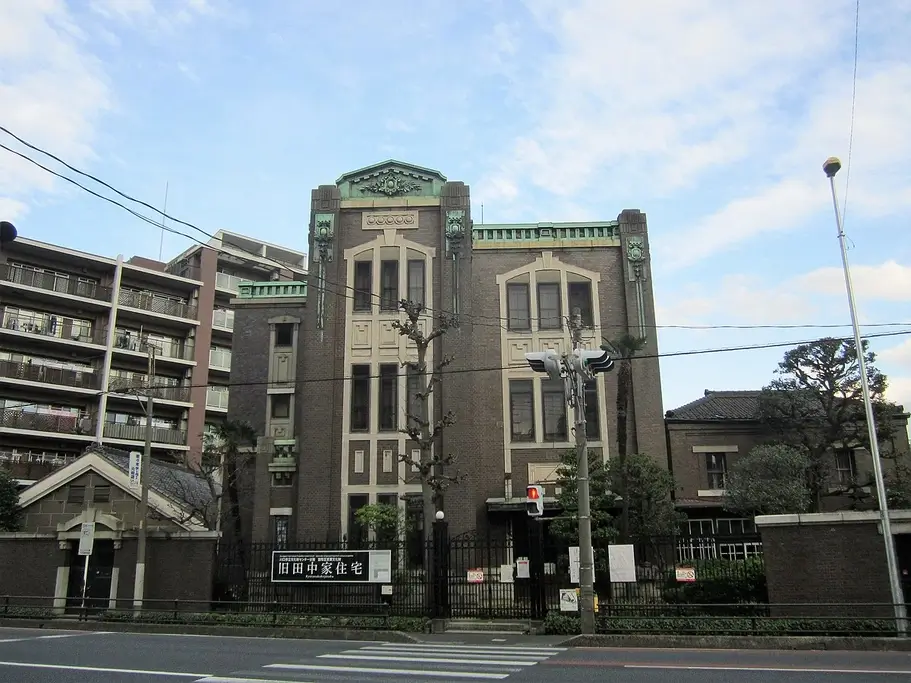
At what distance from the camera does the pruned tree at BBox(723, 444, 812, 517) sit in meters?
25.4

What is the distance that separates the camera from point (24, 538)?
24.8 metres

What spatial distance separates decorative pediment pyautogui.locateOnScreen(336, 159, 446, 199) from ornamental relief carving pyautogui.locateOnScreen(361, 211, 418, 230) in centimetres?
80

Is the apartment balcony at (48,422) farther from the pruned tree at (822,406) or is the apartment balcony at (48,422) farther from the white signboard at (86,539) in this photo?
the pruned tree at (822,406)

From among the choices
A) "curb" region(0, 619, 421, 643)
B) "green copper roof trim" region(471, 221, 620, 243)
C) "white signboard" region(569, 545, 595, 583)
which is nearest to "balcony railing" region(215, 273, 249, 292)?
"green copper roof trim" region(471, 221, 620, 243)

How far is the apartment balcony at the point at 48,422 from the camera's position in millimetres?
44688

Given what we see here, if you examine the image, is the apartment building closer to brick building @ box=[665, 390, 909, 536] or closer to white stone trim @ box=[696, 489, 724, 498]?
brick building @ box=[665, 390, 909, 536]

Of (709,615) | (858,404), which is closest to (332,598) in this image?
(709,615)

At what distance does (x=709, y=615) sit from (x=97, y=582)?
18.1 meters

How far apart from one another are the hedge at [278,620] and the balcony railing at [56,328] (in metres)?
30.8

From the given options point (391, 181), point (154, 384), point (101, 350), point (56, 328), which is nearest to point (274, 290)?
point (391, 181)

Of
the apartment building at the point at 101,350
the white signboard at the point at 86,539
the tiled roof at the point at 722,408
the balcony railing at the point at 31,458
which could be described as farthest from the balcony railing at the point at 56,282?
the tiled roof at the point at 722,408

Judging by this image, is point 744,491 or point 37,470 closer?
point 744,491

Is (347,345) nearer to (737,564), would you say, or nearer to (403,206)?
(403,206)

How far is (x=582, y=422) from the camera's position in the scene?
1762 cm
